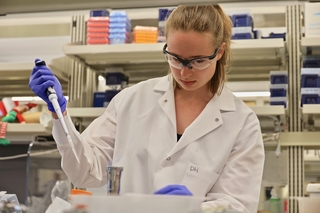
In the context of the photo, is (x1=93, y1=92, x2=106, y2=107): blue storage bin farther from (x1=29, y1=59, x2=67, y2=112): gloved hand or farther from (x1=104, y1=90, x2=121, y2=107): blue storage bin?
(x1=29, y1=59, x2=67, y2=112): gloved hand

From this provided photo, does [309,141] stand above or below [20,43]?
below

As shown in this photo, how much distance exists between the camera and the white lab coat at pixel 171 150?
1604mm

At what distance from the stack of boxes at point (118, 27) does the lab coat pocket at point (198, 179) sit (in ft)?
4.65

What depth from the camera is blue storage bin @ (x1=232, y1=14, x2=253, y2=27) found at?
8.93ft

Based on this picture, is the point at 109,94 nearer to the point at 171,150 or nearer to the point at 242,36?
the point at 242,36

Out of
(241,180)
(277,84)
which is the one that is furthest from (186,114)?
(277,84)

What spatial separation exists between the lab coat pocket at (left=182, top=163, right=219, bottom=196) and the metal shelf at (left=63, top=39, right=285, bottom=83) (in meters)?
1.23

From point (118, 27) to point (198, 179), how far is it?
149cm

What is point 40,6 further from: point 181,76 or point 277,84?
point 277,84

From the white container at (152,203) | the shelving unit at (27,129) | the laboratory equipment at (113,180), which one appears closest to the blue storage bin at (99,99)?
the shelving unit at (27,129)

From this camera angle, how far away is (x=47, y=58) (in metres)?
3.39

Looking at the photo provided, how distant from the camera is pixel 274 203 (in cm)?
292

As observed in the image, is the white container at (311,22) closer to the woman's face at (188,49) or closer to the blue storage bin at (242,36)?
the blue storage bin at (242,36)

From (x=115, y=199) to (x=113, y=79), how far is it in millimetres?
2217
